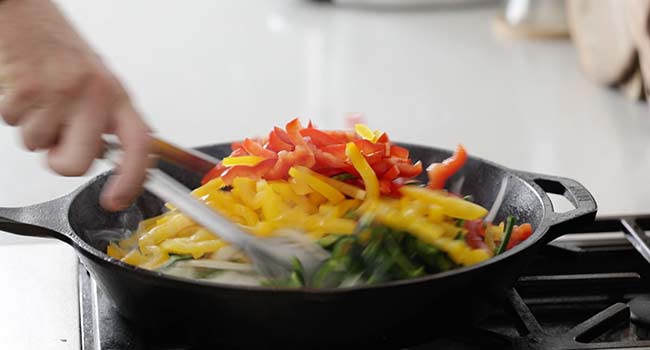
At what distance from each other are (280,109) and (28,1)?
54.5 inches

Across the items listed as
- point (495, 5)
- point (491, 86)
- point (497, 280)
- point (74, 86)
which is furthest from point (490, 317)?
point (495, 5)

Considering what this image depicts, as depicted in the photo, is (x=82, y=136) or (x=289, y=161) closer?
(x=82, y=136)

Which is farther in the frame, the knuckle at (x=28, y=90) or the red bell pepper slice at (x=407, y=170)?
the red bell pepper slice at (x=407, y=170)

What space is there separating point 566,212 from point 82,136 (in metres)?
0.49

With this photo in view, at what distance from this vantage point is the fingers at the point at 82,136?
975 mm

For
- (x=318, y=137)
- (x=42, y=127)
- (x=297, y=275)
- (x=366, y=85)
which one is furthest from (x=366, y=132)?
(x=366, y=85)

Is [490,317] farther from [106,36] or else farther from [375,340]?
[106,36]

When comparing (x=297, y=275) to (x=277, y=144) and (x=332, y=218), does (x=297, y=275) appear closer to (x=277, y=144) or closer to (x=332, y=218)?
(x=332, y=218)

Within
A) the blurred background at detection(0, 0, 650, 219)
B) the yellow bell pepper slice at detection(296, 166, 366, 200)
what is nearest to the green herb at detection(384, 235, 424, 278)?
the yellow bell pepper slice at detection(296, 166, 366, 200)

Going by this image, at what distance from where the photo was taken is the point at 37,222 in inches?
41.9

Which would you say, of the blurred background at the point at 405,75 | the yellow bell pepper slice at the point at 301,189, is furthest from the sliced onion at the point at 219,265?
the blurred background at the point at 405,75

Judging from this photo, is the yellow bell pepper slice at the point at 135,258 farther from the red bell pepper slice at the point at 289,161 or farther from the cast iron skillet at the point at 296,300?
the red bell pepper slice at the point at 289,161

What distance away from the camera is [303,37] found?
300 centimetres

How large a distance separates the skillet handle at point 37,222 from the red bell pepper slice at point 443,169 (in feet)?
1.32
